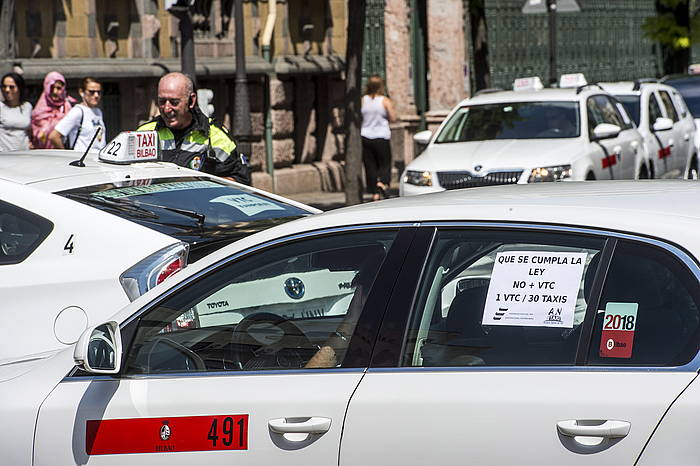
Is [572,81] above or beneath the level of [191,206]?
above

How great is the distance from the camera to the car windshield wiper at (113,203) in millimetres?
6188

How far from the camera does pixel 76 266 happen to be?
586 cm

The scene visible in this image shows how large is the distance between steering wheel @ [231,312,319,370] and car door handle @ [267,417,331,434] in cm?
25

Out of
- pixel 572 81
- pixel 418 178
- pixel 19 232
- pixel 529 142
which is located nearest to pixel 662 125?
pixel 572 81

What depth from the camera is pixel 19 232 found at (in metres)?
6.14

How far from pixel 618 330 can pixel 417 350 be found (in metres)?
0.57

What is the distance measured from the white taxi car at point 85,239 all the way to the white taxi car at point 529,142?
7.02m

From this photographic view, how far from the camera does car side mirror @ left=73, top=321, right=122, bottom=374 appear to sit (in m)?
4.09

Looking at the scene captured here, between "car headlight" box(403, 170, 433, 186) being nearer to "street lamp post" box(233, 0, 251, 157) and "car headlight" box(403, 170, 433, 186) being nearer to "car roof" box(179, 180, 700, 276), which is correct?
"street lamp post" box(233, 0, 251, 157)

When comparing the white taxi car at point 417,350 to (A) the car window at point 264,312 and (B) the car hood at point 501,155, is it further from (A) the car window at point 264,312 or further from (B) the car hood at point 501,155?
(B) the car hood at point 501,155

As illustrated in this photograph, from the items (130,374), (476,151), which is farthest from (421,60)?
(130,374)

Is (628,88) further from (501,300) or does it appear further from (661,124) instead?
(501,300)

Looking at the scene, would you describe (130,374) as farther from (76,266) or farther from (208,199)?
(208,199)

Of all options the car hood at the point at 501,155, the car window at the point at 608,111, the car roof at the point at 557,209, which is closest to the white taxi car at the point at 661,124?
the car window at the point at 608,111
